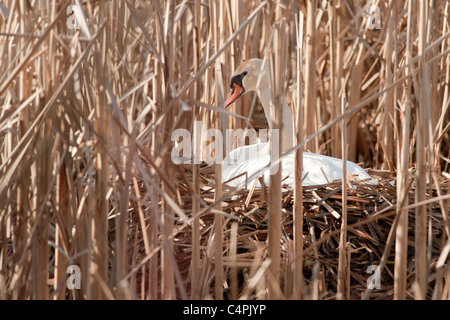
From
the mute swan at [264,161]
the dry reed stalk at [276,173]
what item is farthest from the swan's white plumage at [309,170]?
the dry reed stalk at [276,173]

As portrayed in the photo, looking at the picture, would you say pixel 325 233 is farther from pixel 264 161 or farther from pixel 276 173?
pixel 276 173

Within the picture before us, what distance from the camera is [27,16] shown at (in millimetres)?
1461

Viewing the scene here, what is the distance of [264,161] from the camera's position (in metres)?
2.36

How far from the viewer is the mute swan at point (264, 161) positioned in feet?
7.90

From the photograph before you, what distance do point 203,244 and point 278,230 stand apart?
73 cm

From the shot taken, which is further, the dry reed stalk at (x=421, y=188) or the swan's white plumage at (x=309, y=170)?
the swan's white plumage at (x=309, y=170)

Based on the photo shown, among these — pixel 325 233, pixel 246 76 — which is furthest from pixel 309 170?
pixel 246 76

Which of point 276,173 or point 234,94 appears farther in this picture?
point 234,94

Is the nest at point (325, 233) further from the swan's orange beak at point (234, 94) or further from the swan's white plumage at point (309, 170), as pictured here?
the swan's orange beak at point (234, 94)

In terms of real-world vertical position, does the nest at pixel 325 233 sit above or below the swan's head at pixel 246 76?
below

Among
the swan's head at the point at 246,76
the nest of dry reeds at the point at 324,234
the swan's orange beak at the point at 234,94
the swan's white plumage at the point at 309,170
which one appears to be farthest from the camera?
the swan's orange beak at the point at 234,94

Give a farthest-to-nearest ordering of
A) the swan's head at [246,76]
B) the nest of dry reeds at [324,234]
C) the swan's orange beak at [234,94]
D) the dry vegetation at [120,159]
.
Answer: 1. the swan's orange beak at [234,94]
2. the swan's head at [246,76]
3. the nest of dry reeds at [324,234]
4. the dry vegetation at [120,159]

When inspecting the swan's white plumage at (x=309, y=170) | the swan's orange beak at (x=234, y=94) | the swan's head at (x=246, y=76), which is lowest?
the swan's white plumage at (x=309, y=170)
